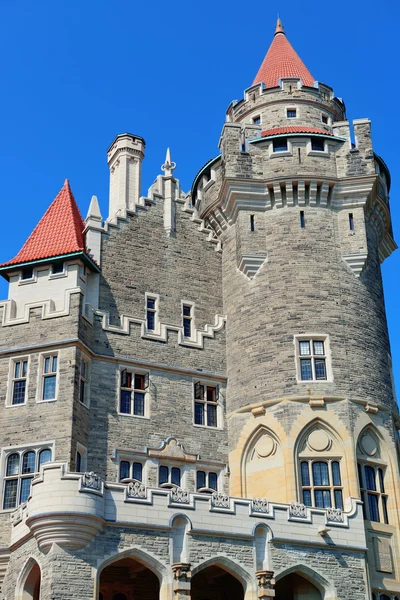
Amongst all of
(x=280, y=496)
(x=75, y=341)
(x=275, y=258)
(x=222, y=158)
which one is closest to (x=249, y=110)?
(x=222, y=158)

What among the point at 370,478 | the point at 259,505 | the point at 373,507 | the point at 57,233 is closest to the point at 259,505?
the point at 259,505

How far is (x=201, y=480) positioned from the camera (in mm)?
28641

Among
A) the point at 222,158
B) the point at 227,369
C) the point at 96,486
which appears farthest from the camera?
the point at 222,158

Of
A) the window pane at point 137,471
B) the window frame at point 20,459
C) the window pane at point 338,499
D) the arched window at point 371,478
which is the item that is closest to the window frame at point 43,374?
the window frame at point 20,459

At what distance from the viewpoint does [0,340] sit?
28.1 m

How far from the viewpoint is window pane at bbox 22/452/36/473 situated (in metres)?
26.1

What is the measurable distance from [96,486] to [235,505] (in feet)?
13.6

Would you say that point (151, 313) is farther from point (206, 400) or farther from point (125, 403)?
point (125, 403)

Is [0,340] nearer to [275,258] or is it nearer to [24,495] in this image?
[24,495]

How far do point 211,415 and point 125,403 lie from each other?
319 centimetres

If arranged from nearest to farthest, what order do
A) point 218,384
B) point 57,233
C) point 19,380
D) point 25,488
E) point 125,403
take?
point 25,488, point 19,380, point 125,403, point 218,384, point 57,233

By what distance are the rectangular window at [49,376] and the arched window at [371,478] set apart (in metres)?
9.84

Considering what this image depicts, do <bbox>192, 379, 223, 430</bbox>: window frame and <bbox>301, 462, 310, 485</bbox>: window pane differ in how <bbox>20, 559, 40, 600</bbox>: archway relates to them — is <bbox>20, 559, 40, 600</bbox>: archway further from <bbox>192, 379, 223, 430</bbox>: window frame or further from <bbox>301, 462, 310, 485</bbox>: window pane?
<bbox>301, 462, 310, 485</bbox>: window pane

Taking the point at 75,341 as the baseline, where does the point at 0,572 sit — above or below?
below
